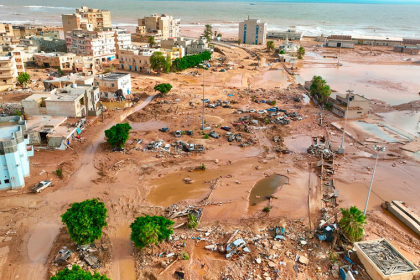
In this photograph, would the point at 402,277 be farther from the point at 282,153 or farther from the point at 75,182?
the point at 75,182

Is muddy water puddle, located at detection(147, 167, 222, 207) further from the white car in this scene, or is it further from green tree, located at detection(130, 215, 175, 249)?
the white car

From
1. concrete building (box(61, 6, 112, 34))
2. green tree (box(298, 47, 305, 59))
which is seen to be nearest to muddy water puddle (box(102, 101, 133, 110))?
concrete building (box(61, 6, 112, 34))

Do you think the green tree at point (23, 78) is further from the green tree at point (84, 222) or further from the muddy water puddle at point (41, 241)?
the green tree at point (84, 222)

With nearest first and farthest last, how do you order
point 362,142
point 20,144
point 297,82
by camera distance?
1. point 20,144
2. point 362,142
3. point 297,82

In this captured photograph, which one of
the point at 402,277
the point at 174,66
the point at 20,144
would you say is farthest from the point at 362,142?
the point at 174,66

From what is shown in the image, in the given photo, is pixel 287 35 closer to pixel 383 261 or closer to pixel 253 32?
pixel 253 32

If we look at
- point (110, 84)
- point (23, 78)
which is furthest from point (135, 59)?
point (23, 78)

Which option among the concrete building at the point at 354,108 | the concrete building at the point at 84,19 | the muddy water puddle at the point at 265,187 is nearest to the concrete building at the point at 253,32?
the concrete building at the point at 84,19
